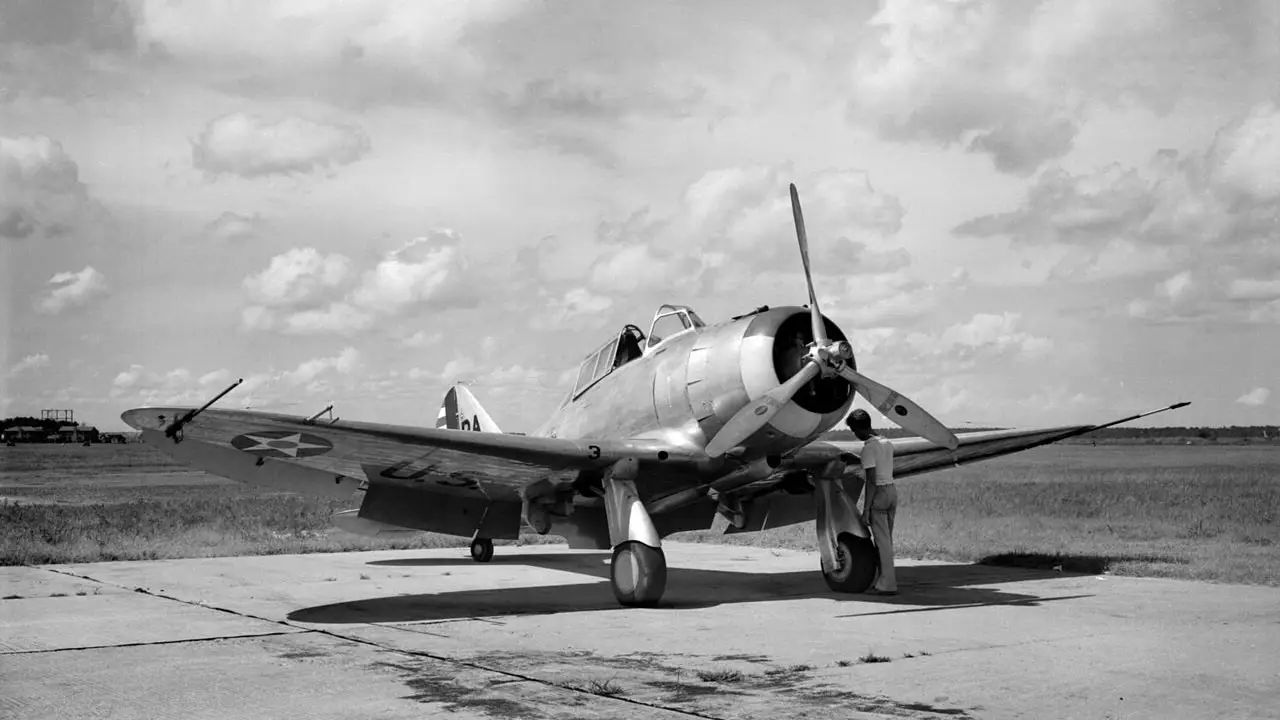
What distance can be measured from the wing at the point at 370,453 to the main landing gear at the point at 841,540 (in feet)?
5.37

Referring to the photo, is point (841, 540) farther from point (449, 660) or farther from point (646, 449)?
point (449, 660)

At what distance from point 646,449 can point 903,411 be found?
8.10ft

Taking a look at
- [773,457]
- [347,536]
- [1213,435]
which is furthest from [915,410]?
[1213,435]

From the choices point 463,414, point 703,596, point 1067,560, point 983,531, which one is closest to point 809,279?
point 703,596

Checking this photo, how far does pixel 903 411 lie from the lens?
33.4 feet

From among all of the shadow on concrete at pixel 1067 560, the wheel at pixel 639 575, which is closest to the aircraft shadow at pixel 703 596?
the wheel at pixel 639 575

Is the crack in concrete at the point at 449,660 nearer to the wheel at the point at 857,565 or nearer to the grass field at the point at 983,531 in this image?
the wheel at the point at 857,565

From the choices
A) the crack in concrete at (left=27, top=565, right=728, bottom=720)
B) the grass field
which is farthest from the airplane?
the grass field

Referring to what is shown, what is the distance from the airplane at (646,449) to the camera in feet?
32.5

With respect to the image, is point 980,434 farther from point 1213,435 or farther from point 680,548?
point 1213,435

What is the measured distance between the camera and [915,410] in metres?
10.2

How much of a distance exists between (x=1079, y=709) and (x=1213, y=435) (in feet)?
522

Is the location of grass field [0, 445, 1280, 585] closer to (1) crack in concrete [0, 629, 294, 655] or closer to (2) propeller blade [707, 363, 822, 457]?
(2) propeller blade [707, 363, 822, 457]

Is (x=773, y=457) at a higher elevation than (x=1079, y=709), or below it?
higher
